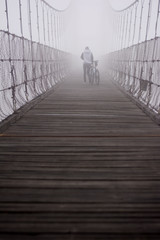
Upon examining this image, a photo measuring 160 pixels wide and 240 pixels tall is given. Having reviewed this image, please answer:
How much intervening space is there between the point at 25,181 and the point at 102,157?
79 cm

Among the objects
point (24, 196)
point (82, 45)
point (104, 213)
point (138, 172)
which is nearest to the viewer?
point (104, 213)

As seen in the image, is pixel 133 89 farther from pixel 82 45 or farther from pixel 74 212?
pixel 82 45

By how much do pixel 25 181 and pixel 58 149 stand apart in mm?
727

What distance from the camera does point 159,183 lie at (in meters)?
2.05

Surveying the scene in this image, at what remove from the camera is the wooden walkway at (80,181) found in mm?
1562

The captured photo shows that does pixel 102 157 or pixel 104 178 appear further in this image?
pixel 102 157

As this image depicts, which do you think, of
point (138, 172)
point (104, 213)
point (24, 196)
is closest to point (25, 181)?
point (24, 196)

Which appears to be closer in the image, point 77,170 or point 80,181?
Result: point 80,181

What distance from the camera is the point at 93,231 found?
1.54 m

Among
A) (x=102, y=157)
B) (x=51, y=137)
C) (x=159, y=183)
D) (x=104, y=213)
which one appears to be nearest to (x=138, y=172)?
(x=159, y=183)

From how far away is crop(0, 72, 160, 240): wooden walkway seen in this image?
1.56m

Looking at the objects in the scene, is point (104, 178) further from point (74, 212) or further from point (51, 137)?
point (51, 137)

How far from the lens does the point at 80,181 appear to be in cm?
206

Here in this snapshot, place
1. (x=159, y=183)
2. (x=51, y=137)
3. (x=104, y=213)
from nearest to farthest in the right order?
(x=104, y=213) → (x=159, y=183) → (x=51, y=137)
